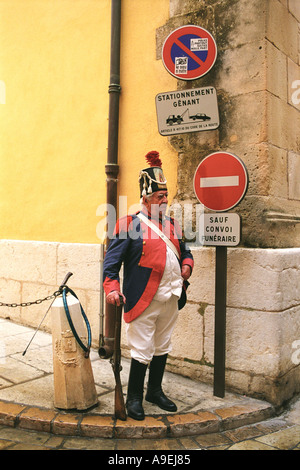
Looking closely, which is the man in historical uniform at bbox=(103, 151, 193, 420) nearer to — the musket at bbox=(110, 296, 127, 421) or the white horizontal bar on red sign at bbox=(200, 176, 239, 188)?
the musket at bbox=(110, 296, 127, 421)

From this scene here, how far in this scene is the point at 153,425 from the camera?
10.2ft

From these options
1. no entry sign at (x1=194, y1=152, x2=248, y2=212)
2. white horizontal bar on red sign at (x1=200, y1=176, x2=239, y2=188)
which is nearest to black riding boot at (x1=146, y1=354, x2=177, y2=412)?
no entry sign at (x1=194, y1=152, x2=248, y2=212)

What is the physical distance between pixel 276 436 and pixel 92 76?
4194 mm

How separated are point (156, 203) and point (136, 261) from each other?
49 cm

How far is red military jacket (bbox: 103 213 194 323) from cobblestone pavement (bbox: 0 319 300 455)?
0.80m

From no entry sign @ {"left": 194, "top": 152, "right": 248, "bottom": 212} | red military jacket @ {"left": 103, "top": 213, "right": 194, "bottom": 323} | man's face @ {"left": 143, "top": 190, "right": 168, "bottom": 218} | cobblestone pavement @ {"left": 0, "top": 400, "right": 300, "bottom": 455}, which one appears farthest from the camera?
no entry sign @ {"left": 194, "top": 152, "right": 248, "bottom": 212}

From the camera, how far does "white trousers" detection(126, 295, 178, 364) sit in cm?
325

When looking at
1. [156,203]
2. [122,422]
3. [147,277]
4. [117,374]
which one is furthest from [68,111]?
[122,422]

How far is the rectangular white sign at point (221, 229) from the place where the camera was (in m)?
3.48

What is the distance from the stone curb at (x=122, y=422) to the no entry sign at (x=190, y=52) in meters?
2.85

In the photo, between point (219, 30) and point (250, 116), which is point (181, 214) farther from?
point (219, 30)

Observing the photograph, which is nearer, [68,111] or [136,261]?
[136,261]

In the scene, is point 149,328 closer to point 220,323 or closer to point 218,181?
point 220,323

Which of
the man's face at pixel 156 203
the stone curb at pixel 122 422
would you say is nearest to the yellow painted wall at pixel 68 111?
the man's face at pixel 156 203
